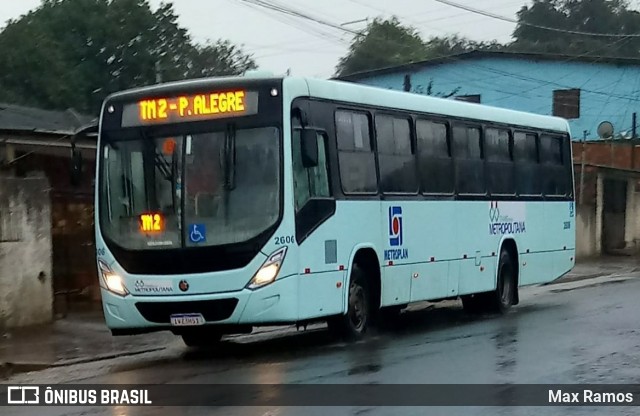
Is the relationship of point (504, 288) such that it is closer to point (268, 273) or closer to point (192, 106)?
point (268, 273)

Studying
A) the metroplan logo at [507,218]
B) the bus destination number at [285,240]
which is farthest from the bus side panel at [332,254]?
the metroplan logo at [507,218]

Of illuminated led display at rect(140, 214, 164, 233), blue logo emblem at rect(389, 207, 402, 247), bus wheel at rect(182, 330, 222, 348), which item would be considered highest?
illuminated led display at rect(140, 214, 164, 233)

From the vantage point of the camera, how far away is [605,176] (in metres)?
36.8

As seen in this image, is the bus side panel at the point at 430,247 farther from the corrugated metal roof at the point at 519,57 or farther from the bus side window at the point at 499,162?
the corrugated metal roof at the point at 519,57

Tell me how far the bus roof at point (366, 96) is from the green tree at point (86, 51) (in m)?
33.3

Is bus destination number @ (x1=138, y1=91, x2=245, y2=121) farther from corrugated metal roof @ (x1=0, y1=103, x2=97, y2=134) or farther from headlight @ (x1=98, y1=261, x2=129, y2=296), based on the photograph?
corrugated metal roof @ (x1=0, y1=103, x2=97, y2=134)

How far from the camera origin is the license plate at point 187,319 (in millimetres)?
12773

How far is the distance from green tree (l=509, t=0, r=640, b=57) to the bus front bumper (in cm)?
6597

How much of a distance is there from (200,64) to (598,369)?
51.8 meters

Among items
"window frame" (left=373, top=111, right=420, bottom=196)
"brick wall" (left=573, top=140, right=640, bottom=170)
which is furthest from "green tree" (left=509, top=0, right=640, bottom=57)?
"window frame" (left=373, top=111, right=420, bottom=196)

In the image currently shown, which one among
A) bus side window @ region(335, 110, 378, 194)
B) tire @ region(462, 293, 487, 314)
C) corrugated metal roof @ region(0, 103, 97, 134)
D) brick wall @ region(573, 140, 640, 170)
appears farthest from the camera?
brick wall @ region(573, 140, 640, 170)

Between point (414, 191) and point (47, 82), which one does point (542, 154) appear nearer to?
point (414, 191)

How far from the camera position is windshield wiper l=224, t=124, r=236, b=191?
12.6m

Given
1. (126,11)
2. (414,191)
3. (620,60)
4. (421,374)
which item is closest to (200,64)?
(126,11)
